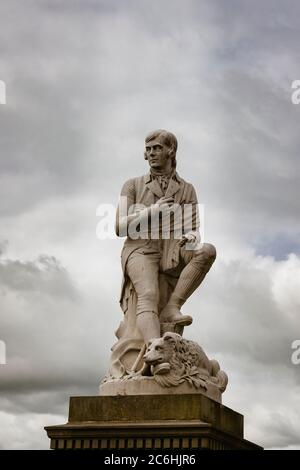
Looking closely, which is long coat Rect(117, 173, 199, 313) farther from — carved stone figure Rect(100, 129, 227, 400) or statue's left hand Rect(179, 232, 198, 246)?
statue's left hand Rect(179, 232, 198, 246)

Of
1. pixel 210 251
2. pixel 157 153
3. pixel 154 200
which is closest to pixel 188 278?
pixel 210 251

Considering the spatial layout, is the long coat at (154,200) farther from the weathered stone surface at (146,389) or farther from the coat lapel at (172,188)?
the weathered stone surface at (146,389)

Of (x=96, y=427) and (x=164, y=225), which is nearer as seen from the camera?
(x=96, y=427)

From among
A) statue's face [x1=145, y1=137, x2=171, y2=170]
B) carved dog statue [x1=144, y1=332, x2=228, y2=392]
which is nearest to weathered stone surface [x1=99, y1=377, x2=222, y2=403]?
carved dog statue [x1=144, y1=332, x2=228, y2=392]

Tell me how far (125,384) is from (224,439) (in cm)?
198

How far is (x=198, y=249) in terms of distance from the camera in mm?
17984

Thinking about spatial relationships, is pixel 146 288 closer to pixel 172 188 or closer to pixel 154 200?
pixel 154 200

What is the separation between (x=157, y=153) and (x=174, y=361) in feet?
14.1

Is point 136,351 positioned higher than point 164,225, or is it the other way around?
point 164,225

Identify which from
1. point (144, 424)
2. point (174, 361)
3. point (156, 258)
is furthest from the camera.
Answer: point (156, 258)

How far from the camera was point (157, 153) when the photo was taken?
61.4 feet
